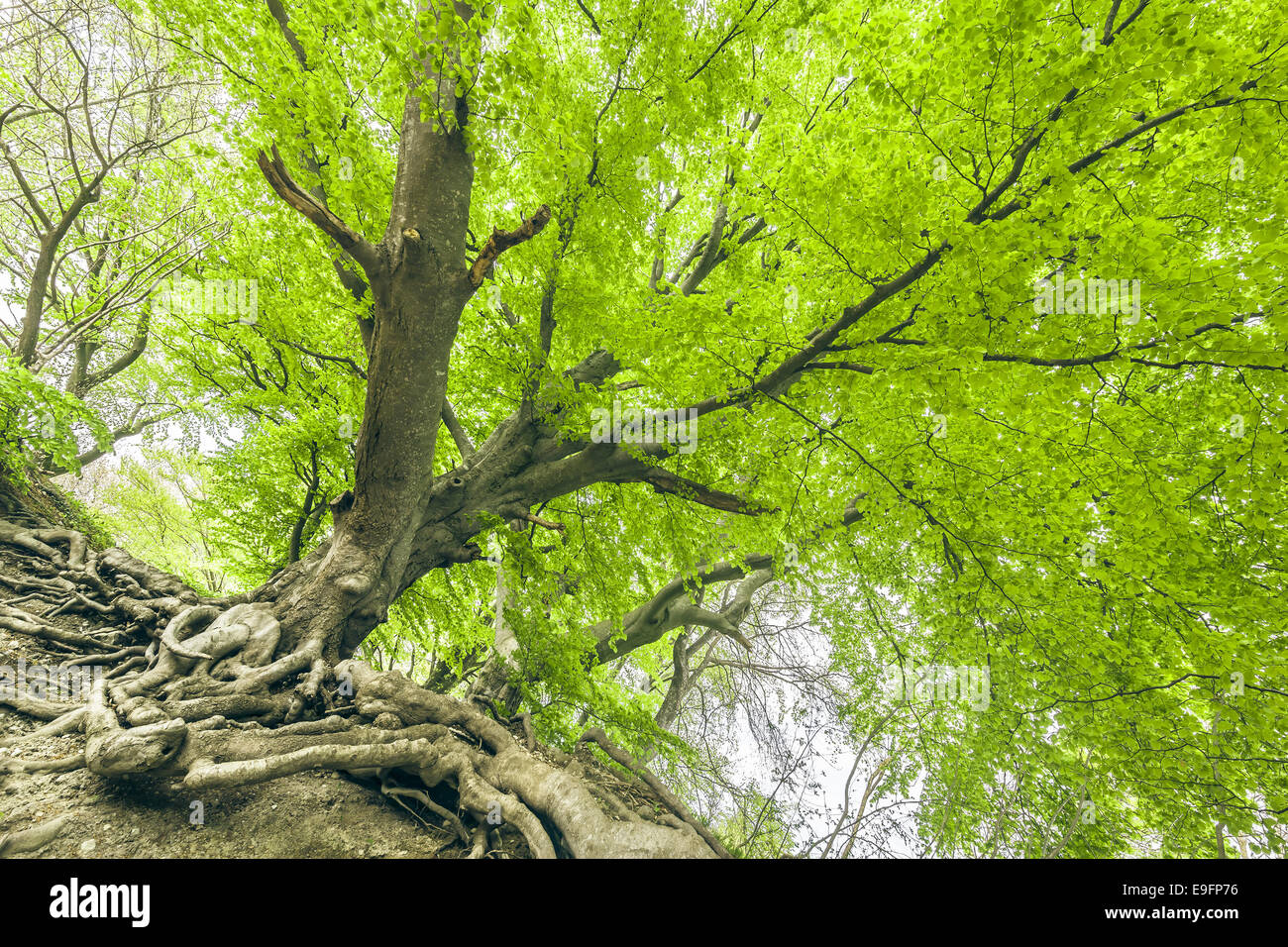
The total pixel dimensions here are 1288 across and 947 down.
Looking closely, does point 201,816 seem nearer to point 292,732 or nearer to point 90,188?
point 292,732

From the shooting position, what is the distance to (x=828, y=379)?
4.14 metres

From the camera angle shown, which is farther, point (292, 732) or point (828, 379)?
point (828, 379)

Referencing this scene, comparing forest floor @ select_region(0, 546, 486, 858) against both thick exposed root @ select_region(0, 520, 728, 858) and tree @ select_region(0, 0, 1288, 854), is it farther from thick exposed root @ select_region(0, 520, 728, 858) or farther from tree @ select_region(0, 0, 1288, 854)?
tree @ select_region(0, 0, 1288, 854)

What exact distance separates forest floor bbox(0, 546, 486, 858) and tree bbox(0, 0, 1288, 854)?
189 millimetres

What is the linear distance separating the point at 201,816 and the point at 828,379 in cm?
484

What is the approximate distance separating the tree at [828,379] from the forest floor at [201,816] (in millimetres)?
189

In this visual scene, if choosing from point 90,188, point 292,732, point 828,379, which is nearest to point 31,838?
point 292,732

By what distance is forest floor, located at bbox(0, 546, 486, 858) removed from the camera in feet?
6.45

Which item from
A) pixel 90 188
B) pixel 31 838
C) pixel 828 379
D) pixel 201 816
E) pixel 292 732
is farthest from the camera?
pixel 90 188

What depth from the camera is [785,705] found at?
32.3ft

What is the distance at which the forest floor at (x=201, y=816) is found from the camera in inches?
77.4

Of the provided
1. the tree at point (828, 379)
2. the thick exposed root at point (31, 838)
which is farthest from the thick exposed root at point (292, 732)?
the thick exposed root at point (31, 838)

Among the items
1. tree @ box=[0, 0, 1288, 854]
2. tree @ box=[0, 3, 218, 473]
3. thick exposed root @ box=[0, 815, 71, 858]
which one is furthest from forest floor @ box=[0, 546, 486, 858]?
tree @ box=[0, 3, 218, 473]
